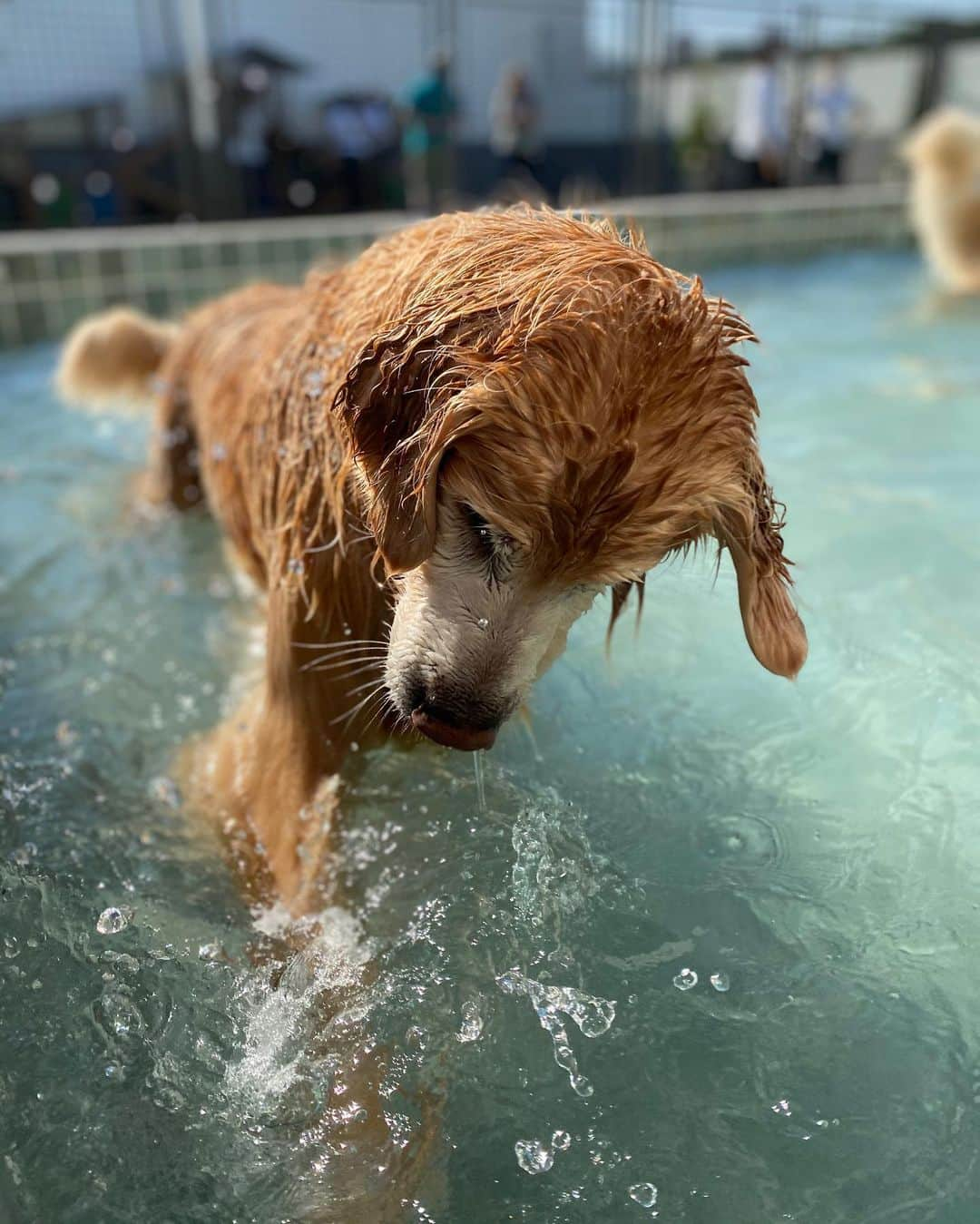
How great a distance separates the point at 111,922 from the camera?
2381 mm

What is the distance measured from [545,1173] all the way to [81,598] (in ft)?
10.9

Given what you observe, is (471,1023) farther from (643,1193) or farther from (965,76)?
(965,76)

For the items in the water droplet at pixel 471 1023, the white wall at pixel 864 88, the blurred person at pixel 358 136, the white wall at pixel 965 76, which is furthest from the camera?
the white wall at pixel 965 76

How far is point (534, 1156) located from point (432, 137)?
11324 millimetres

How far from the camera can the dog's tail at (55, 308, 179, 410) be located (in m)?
4.89

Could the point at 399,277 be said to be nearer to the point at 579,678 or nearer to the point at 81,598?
the point at 579,678

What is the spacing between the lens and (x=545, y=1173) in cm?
192

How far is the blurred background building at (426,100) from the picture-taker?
41.2ft

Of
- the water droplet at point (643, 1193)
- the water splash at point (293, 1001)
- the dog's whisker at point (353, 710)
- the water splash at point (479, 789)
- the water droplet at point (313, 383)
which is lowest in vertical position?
the water droplet at point (643, 1193)

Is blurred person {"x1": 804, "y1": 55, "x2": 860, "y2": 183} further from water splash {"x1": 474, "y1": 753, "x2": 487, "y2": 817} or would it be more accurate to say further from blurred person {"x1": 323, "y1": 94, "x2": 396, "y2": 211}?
water splash {"x1": 474, "y1": 753, "x2": 487, "y2": 817}

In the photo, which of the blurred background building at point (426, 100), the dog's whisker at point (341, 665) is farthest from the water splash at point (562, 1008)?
the blurred background building at point (426, 100)

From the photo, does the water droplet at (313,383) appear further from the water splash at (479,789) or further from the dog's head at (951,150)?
the dog's head at (951,150)

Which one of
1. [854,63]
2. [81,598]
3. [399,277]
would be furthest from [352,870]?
[854,63]

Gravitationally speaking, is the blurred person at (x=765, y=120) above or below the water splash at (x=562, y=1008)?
above
